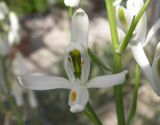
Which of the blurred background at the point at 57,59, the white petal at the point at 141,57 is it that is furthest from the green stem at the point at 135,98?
the blurred background at the point at 57,59

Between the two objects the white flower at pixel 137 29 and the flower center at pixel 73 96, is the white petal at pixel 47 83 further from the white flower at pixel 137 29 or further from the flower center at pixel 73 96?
the white flower at pixel 137 29

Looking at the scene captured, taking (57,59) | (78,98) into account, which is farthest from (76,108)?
(57,59)

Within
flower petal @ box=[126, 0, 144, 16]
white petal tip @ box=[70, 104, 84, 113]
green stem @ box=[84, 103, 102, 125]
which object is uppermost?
flower petal @ box=[126, 0, 144, 16]

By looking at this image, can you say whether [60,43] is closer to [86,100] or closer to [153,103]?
[153,103]

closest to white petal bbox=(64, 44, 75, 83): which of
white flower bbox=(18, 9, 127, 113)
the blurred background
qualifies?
white flower bbox=(18, 9, 127, 113)

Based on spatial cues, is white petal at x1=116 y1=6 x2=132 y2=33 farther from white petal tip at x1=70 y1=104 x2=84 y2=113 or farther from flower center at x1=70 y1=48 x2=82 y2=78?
white petal tip at x1=70 y1=104 x2=84 y2=113
